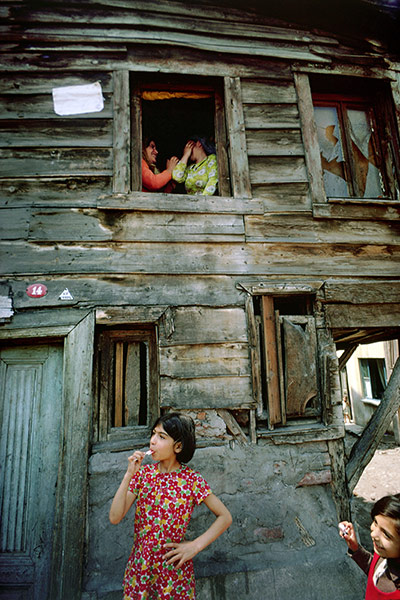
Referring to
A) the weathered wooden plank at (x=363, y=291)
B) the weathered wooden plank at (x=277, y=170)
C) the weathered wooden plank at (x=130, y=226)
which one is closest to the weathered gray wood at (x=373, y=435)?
the weathered wooden plank at (x=363, y=291)

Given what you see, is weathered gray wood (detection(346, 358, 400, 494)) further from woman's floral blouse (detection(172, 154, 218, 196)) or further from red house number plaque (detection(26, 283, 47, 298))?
red house number plaque (detection(26, 283, 47, 298))

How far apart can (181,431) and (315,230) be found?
258 centimetres

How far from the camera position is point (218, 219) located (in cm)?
354

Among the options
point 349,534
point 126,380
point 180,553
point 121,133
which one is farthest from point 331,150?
point 180,553

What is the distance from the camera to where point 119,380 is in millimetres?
3309

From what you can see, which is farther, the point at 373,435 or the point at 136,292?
the point at 373,435

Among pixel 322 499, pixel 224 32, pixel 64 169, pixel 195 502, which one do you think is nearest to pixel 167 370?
pixel 195 502

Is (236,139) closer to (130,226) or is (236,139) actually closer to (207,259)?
(207,259)

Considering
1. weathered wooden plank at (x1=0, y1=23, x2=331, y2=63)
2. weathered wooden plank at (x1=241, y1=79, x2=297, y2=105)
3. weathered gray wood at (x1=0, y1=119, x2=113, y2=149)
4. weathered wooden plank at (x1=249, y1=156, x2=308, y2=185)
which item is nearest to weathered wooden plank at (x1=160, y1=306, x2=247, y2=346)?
weathered wooden plank at (x1=249, y1=156, x2=308, y2=185)

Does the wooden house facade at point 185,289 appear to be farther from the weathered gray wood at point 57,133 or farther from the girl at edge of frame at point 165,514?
the girl at edge of frame at point 165,514

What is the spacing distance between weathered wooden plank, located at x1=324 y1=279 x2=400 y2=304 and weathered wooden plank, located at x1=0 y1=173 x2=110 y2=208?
2506 mm

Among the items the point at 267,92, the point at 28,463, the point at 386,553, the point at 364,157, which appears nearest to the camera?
the point at 386,553

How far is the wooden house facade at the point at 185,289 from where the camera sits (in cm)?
290

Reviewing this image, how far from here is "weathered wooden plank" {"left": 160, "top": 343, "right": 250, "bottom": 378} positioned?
317 centimetres
